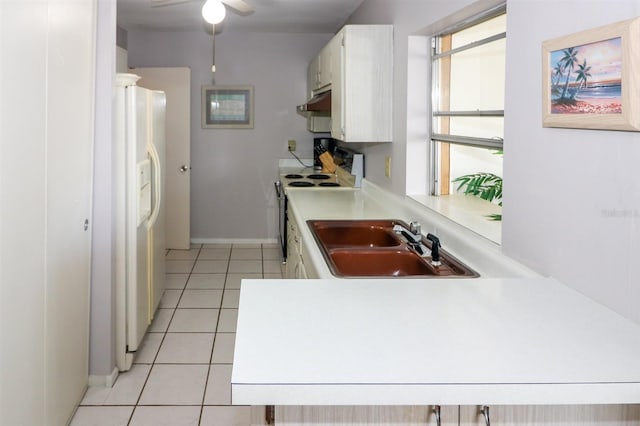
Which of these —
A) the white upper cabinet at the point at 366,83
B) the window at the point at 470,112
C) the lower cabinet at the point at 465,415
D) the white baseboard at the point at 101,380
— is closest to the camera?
the lower cabinet at the point at 465,415

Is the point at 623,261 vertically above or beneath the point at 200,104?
beneath

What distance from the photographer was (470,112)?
9.81 ft

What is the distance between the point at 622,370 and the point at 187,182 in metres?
5.83

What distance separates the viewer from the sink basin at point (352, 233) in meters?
3.28

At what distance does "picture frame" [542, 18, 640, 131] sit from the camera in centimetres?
143

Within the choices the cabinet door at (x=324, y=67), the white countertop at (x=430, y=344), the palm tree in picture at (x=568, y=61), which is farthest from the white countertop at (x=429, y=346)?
the cabinet door at (x=324, y=67)

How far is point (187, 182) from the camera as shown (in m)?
6.66

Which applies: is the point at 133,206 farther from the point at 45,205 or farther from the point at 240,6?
the point at 240,6

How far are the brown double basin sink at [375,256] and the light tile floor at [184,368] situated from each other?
834 millimetres

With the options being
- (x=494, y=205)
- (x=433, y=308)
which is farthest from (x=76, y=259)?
(x=494, y=205)

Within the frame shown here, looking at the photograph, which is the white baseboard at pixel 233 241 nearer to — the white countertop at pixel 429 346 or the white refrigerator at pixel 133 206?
the white refrigerator at pixel 133 206

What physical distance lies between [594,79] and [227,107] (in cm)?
554

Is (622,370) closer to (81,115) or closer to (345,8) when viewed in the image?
(81,115)

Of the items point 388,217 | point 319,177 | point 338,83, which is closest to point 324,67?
point 338,83
